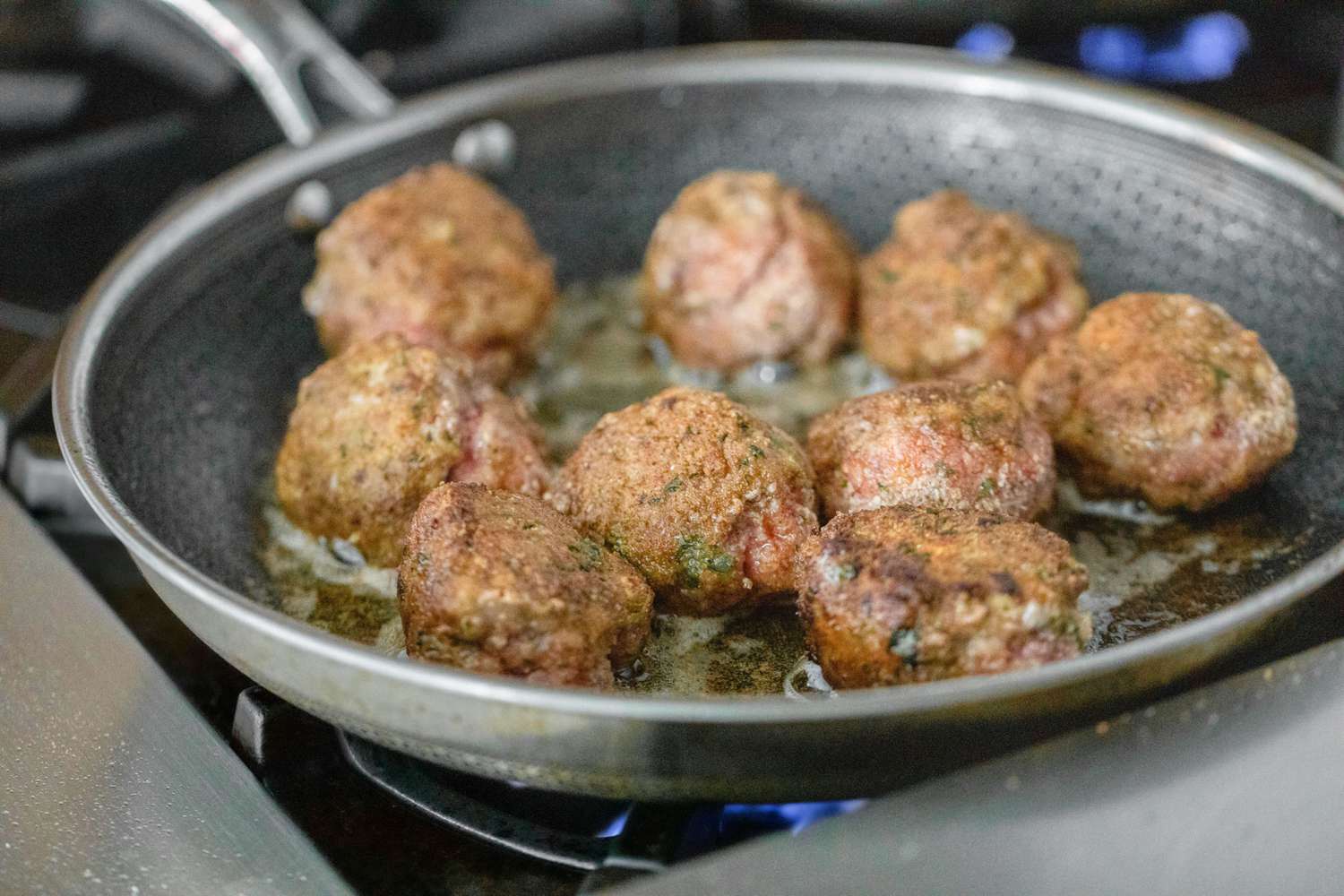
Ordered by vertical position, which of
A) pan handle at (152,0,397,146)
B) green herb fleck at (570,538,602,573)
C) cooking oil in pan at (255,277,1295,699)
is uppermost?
pan handle at (152,0,397,146)

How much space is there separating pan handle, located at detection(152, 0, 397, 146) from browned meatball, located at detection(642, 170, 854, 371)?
0.49m

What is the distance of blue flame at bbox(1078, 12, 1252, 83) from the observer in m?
2.74

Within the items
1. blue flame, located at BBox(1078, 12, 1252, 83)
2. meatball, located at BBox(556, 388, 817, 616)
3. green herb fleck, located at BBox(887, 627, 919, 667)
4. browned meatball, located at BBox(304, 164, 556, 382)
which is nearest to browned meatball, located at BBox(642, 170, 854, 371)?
browned meatball, located at BBox(304, 164, 556, 382)

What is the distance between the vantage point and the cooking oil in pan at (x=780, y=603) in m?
1.23

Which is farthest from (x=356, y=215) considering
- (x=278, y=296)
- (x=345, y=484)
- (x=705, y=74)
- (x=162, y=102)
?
(x=162, y=102)

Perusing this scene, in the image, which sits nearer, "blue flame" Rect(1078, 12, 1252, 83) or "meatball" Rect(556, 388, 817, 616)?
"meatball" Rect(556, 388, 817, 616)

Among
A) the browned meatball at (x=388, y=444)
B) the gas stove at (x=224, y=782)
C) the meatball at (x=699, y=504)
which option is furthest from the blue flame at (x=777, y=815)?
the browned meatball at (x=388, y=444)

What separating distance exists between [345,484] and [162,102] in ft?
4.19

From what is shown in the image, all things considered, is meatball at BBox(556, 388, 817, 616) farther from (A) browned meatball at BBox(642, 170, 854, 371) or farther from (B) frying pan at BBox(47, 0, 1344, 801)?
(A) browned meatball at BBox(642, 170, 854, 371)

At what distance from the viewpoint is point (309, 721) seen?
46.5 inches

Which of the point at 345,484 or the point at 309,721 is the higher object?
the point at 345,484

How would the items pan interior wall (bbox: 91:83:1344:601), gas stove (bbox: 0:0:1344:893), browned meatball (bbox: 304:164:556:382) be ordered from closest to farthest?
gas stove (bbox: 0:0:1344:893) < pan interior wall (bbox: 91:83:1344:601) < browned meatball (bbox: 304:164:556:382)

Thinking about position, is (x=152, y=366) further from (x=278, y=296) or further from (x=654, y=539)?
(x=654, y=539)

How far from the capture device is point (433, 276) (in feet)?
5.15
